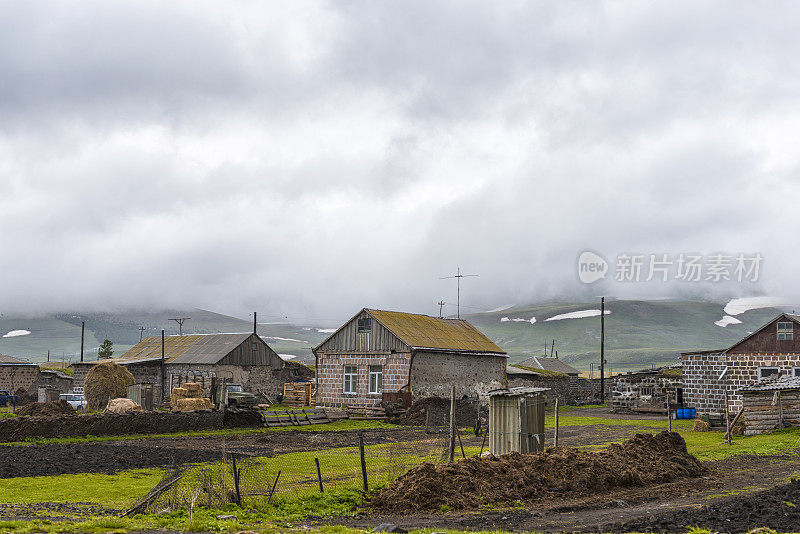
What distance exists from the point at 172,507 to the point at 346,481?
5.75 m

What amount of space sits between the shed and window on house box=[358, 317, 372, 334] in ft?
99.0

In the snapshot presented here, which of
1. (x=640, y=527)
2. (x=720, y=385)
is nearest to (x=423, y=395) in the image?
(x=720, y=385)

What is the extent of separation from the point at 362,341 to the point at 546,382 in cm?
2673

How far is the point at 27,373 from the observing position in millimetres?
71688

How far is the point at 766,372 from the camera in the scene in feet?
152

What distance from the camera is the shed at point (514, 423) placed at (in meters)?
24.7

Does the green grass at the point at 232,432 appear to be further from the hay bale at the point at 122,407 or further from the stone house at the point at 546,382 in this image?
the stone house at the point at 546,382

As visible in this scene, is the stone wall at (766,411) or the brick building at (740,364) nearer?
the stone wall at (766,411)

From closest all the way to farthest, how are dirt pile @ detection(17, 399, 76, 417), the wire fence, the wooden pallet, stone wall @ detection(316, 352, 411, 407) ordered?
the wire fence, the wooden pallet, dirt pile @ detection(17, 399, 76, 417), stone wall @ detection(316, 352, 411, 407)

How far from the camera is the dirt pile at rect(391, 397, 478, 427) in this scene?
46938 mm

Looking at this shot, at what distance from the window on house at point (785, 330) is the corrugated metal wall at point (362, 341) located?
22394 millimetres

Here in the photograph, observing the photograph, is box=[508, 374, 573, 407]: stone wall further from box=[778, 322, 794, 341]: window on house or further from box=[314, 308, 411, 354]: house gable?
box=[778, 322, 794, 341]: window on house

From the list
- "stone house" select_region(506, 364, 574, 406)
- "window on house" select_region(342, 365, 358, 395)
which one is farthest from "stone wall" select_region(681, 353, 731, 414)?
"window on house" select_region(342, 365, 358, 395)

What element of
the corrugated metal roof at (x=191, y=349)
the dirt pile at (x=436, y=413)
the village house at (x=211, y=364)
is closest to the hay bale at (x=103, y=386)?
the village house at (x=211, y=364)
